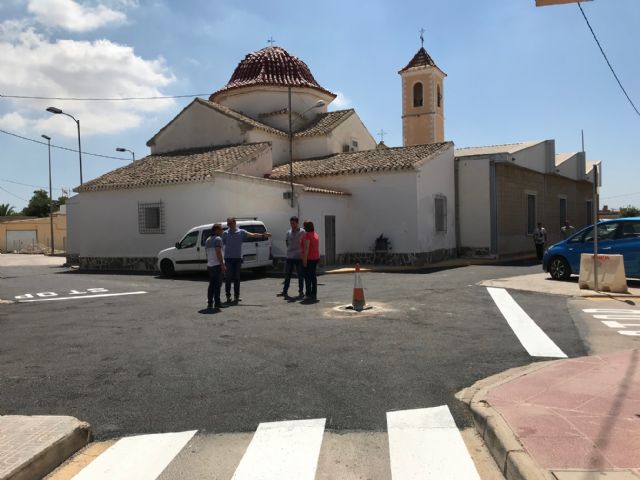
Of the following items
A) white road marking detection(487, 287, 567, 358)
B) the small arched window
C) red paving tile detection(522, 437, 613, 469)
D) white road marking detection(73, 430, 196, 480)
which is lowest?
white road marking detection(73, 430, 196, 480)

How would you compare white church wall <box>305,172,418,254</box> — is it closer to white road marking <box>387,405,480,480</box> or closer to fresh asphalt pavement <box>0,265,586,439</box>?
fresh asphalt pavement <box>0,265,586,439</box>

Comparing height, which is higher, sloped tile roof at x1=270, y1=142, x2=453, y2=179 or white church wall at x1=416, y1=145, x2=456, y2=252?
sloped tile roof at x1=270, y1=142, x2=453, y2=179

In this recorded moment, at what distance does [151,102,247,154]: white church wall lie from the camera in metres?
24.4

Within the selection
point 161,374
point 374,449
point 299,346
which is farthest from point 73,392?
point 374,449

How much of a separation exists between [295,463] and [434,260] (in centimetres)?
1790

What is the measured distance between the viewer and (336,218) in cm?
2011

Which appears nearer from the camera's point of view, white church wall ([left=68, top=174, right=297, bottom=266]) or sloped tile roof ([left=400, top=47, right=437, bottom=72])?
white church wall ([left=68, top=174, right=297, bottom=266])

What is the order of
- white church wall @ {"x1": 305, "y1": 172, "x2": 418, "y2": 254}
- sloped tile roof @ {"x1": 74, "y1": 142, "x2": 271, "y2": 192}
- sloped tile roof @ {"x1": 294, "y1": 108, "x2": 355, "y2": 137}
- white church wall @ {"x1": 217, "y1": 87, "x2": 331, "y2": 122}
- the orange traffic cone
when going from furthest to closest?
white church wall @ {"x1": 217, "y1": 87, "x2": 331, "y2": 122}, sloped tile roof @ {"x1": 294, "y1": 108, "x2": 355, "y2": 137}, white church wall @ {"x1": 305, "y1": 172, "x2": 418, "y2": 254}, sloped tile roof @ {"x1": 74, "y1": 142, "x2": 271, "y2": 192}, the orange traffic cone

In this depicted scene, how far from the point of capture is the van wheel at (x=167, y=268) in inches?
680

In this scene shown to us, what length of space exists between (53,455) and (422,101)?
103ft

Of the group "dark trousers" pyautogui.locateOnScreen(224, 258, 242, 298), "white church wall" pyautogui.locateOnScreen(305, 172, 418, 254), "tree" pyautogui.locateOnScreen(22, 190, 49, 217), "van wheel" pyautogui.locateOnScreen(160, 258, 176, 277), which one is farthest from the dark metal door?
"tree" pyautogui.locateOnScreen(22, 190, 49, 217)

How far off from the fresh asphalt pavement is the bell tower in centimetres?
2218

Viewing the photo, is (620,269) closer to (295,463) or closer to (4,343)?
(295,463)

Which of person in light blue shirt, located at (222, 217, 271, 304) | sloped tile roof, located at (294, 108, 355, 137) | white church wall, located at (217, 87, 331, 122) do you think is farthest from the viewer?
white church wall, located at (217, 87, 331, 122)
